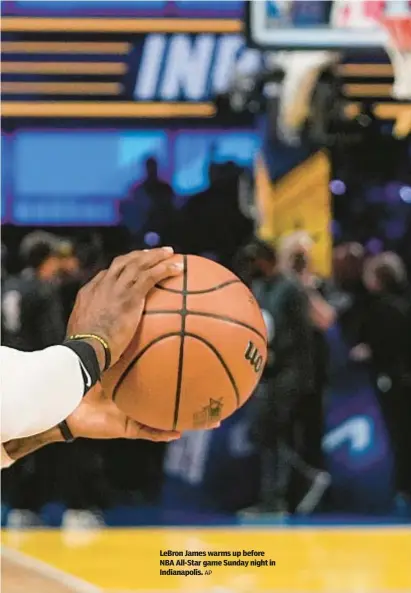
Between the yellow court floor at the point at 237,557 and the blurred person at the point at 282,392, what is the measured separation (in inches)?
6.9

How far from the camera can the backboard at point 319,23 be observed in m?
3.42

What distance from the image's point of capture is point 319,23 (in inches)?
137

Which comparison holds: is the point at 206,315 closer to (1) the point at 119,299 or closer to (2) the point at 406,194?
(1) the point at 119,299

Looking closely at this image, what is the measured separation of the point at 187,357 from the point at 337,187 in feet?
5.77

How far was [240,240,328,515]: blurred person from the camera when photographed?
364 cm

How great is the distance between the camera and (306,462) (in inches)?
149

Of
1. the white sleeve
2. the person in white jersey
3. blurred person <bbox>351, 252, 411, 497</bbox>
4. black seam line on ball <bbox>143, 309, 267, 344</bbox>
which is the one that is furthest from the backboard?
the white sleeve

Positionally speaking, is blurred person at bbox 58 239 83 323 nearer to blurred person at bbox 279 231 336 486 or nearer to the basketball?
blurred person at bbox 279 231 336 486

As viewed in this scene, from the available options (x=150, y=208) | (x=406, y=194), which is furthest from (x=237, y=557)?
(x=406, y=194)

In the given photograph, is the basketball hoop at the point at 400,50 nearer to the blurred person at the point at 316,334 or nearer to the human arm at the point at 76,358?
the blurred person at the point at 316,334

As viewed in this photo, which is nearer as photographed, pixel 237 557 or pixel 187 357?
pixel 187 357

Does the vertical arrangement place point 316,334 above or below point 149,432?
above

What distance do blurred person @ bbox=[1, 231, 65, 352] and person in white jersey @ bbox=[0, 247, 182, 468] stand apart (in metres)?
1.23

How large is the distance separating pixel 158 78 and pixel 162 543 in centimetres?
192
